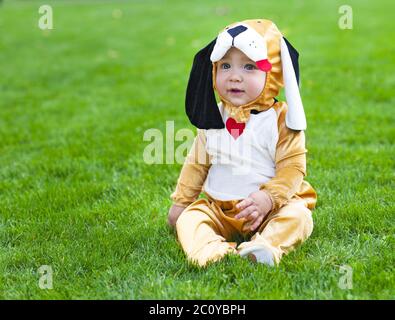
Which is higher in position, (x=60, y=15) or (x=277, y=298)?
(x=60, y=15)

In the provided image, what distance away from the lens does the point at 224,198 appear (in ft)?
10.8

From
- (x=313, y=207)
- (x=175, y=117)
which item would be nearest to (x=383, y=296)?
(x=313, y=207)

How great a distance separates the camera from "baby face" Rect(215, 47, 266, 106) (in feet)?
10.3

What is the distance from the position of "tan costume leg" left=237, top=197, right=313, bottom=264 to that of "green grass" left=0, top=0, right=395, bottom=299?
0.23 feet

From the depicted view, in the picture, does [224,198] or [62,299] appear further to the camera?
[224,198]

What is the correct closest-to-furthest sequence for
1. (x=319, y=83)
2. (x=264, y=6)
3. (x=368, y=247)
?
(x=368, y=247) < (x=319, y=83) < (x=264, y=6)

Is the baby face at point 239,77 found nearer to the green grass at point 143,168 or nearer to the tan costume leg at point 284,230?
the tan costume leg at point 284,230

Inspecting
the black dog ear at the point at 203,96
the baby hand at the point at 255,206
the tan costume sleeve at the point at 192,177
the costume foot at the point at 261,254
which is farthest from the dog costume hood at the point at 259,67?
the costume foot at the point at 261,254

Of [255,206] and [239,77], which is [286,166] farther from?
[239,77]

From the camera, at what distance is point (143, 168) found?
14.8 ft

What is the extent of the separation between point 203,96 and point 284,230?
77 centimetres

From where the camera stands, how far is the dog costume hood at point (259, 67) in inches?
121
